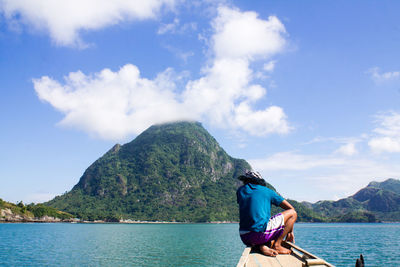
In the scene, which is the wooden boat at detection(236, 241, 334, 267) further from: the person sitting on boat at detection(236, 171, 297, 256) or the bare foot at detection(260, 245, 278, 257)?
the person sitting on boat at detection(236, 171, 297, 256)

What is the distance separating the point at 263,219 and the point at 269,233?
394mm

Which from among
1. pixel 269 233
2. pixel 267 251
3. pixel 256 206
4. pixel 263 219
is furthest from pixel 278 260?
pixel 256 206

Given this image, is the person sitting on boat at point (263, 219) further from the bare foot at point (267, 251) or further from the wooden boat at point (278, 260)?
the wooden boat at point (278, 260)

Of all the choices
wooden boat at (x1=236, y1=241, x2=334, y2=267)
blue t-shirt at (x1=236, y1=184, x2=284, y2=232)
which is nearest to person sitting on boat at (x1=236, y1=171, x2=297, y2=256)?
blue t-shirt at (x1=236, y1=184, x2=284, y2=232)

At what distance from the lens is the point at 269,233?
6.38 m

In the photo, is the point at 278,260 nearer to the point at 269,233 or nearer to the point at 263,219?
the point at 269,233

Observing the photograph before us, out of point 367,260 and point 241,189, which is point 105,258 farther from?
point 241,189

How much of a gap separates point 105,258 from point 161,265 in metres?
12.5

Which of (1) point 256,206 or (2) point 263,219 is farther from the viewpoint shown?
(1) point 256,206

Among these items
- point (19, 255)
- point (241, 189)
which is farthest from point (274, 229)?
point (19, 255)

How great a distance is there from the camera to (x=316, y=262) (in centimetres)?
470

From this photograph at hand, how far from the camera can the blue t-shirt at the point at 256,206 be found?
628cm

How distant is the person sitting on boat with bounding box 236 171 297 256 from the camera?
20.6 feet

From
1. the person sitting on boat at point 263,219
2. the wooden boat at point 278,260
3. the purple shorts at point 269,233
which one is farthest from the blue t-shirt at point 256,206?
the wooden boat at point 278,260
